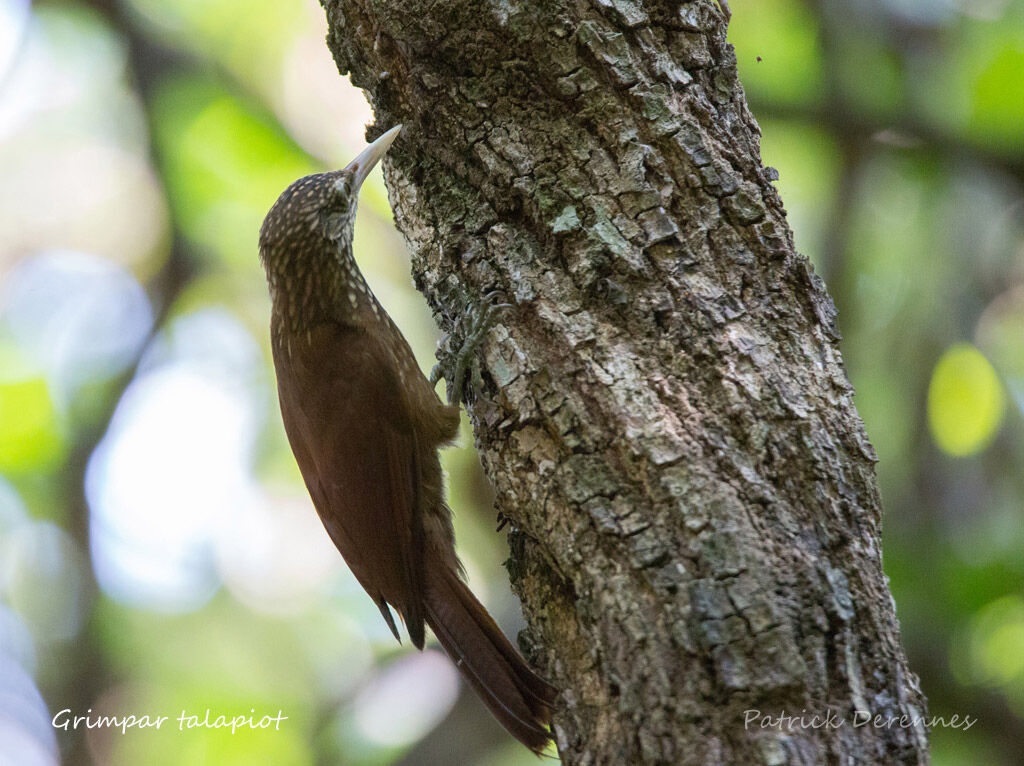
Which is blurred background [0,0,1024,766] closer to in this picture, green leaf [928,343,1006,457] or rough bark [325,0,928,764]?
green leaf [928,343,1006,457]

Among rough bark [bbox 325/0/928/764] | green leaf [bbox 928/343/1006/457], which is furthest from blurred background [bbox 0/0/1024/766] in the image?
rough bark [bbox 325/0/928/764]

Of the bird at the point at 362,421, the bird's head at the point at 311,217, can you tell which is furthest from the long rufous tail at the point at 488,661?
the bird's head at the point at 311,217

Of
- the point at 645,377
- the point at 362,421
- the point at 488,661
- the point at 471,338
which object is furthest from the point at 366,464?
the point at 645,377

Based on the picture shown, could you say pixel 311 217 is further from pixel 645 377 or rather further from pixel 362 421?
pixel 645 377

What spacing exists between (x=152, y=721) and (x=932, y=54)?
18.9 ft

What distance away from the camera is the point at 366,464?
2.82m

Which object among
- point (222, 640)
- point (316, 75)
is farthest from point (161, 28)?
point (222, 640)

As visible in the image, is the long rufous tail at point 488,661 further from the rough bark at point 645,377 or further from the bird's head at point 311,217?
the bird's head at point 311,217

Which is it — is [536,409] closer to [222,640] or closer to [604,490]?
[604,490]

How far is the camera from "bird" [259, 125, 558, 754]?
2.72 m

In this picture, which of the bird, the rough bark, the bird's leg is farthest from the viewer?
the bird

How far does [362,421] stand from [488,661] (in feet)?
2.85

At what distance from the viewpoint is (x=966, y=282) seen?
15.0ft

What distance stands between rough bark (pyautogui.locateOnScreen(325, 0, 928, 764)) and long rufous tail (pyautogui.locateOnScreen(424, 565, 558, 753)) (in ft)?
0.95
